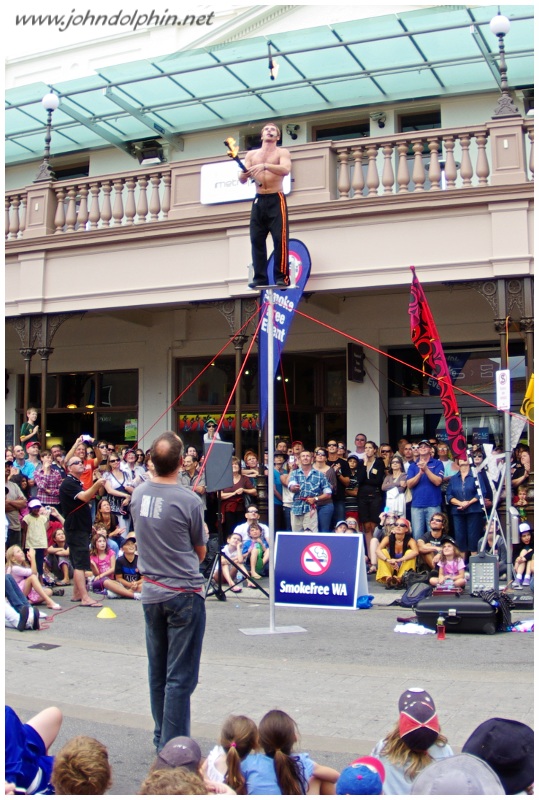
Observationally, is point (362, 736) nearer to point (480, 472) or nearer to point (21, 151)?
point (480, 472)

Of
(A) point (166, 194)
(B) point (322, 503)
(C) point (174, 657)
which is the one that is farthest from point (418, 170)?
(C) point (174, 657)

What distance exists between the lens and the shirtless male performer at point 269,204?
857 cm

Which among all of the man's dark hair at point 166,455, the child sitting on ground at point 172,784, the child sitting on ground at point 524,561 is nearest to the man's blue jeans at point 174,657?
the man's dark hair at point 166,455

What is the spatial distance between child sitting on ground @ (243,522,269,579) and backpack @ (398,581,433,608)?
7.94 feet

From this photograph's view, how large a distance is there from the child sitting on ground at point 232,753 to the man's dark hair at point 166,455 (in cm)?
157

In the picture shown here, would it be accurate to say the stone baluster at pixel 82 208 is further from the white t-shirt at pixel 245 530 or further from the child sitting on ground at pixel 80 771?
the child sitting on ground at pixel 80 771

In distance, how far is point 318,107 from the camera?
653 inches

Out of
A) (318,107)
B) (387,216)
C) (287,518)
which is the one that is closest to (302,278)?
(387,216)

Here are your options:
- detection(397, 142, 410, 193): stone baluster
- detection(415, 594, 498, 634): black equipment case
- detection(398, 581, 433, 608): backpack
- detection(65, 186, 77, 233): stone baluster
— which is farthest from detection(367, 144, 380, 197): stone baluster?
detection(415, 594, 498, 634): black equipment case

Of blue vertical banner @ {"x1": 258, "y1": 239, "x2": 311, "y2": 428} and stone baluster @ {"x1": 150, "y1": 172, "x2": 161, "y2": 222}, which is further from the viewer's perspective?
stone baluster @ {"x1": 150, "y1": 172, "x2": 161, "y2": 222}

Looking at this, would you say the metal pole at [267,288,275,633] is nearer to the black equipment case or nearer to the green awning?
the black equipment case

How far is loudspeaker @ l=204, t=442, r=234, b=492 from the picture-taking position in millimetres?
10062

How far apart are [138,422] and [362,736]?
13.7 metres

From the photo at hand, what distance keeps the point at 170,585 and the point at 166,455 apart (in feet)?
2.36
